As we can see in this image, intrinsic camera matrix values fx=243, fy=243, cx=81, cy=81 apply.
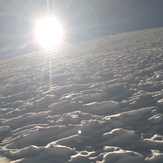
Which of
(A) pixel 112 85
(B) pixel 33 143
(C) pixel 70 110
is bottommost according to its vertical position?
(B) pixel 33 143

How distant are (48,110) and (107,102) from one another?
152 centimetres

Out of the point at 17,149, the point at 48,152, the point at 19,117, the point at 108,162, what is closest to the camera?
the point at 108,162

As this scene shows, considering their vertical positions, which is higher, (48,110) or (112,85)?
(112,85)

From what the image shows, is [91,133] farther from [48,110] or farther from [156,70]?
[156,70]

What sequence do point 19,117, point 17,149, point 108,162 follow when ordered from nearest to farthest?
point 108,162 < point 17,149 < point 19,117

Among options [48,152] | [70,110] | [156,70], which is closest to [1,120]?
[70,110]

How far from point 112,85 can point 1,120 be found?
3473 mm

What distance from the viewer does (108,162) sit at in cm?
332

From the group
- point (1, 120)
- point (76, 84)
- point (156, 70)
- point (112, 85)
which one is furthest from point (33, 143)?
point (156, 70)

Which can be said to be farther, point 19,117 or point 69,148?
point 19,117

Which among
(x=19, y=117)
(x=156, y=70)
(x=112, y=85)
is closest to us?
(x=19, y=117)

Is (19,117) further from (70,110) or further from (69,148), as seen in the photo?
(69,148)

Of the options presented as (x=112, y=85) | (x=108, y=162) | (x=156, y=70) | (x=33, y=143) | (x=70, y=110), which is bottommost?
(x=108, y=162)

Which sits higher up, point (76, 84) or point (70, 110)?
point (76, 84)
